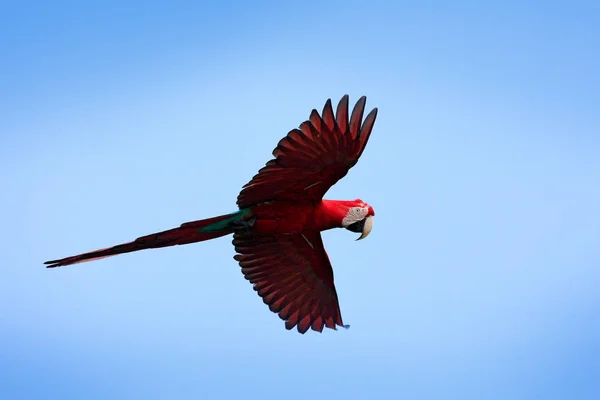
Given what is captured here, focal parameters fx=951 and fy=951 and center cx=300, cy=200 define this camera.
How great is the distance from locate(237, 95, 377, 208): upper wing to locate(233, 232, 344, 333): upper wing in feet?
2.92

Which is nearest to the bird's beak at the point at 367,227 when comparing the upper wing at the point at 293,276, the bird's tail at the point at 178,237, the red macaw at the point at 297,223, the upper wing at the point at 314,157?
the red macaw at the point at 297,223

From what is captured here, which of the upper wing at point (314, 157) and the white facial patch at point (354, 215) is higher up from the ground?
the upper wing at point (314, 157)

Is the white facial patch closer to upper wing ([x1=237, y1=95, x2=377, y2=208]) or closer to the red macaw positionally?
the red macaw

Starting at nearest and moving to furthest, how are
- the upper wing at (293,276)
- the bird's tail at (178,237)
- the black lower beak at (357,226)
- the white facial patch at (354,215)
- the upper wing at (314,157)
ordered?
the upper wing at (314,157) < the bird's tail at (178,237) < the white facial patch at (354,215) < the black lower beak at (357,226) < the upper wing at (293,276)

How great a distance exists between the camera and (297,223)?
10039 millimetres

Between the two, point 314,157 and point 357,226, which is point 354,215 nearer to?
point 357,226

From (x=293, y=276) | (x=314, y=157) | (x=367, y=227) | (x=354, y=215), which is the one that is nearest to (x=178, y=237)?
(x=314, y=157)

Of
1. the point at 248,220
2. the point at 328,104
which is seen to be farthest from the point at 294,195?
the point at 328,104

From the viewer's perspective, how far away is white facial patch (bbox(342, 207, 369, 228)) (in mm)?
10211

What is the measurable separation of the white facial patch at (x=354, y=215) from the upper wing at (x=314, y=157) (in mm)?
491

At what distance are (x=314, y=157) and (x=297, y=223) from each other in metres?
0.99

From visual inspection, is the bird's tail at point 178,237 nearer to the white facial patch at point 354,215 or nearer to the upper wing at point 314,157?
the upper wing at point 314,157

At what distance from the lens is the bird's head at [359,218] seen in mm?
10219

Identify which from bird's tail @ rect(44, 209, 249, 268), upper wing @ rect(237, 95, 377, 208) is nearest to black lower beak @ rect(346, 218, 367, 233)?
upper wing @ rect(237, 95, 377, 208)
